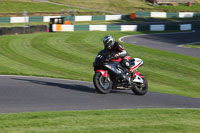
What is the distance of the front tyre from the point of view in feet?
40.7

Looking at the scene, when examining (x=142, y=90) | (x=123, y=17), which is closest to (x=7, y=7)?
(x=123, y=17)

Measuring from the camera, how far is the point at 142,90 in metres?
13.4

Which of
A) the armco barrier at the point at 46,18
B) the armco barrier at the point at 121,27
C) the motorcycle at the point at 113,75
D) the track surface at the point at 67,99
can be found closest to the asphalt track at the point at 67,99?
the track surface at the point at 67,99

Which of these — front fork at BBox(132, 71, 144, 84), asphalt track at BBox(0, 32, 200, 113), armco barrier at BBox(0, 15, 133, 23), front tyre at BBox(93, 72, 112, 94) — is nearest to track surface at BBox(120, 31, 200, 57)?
Result: front fork at BBox(132, 71, 144, 84)

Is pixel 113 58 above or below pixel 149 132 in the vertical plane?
above

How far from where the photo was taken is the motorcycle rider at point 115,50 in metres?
12.6

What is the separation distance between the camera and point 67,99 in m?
11.4

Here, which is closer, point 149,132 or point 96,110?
point 149,132

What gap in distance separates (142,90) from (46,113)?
5084 mm

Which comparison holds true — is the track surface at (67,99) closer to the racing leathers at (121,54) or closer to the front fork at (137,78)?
the front fork at (137,78)

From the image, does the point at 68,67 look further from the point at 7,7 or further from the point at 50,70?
the point at 7,7

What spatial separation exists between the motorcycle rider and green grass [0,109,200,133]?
119 inches

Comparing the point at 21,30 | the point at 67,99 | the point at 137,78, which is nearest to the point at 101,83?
the point at 137,78

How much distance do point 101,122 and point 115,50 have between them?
466cm
